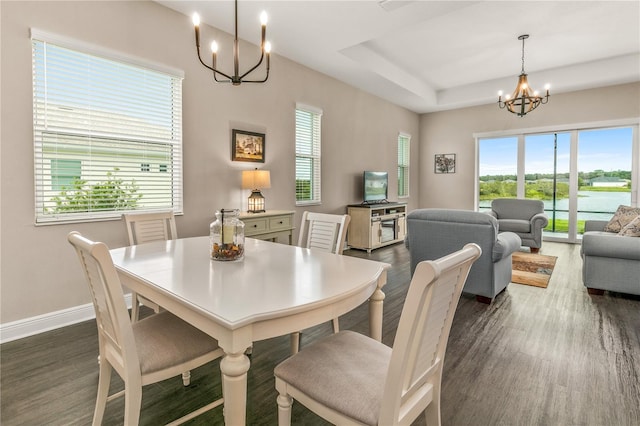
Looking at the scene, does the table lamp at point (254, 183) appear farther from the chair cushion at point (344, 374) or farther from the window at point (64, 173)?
the chair cushion at point (344, 374)

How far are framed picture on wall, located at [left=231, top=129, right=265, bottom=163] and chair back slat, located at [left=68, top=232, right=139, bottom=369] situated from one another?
277 centimetres

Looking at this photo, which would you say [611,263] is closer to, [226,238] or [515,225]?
[515,225]

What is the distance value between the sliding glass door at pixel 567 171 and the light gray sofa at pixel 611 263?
12.3 feet

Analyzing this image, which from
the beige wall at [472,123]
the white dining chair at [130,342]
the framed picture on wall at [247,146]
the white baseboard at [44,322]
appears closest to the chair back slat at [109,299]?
the white dining chair at [130,342]

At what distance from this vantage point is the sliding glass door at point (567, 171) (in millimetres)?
6066

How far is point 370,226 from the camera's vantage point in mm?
5559

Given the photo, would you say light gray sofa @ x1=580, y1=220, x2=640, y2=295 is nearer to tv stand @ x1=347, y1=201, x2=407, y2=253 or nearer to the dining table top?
tv stand @ x1=347, y1=201, x2=407, y2=253

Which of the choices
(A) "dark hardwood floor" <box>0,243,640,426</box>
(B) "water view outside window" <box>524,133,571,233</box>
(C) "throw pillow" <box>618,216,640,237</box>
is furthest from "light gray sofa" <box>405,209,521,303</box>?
(B) "water view outside window" <box>524,133,571,233</box>

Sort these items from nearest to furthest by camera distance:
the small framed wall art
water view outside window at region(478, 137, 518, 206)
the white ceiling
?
the white ceiling, water view outside window at region(478, 137, 518, 206), the small framed wall art

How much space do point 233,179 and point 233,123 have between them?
659mm

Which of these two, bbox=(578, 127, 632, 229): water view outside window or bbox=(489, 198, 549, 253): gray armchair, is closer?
bbox=(489, 198, 549, 253): gray armchair

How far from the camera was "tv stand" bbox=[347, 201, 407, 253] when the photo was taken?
5.57 meters

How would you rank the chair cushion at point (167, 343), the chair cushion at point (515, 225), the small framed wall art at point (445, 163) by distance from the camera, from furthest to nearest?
the small framed wall art at point (445, 163) → the chair cushion at point (515, 225) → the chair cushion at point (167, 343)

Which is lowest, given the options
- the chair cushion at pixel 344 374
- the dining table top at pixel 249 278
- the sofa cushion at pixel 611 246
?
the chair cushion at pixel 344 374
